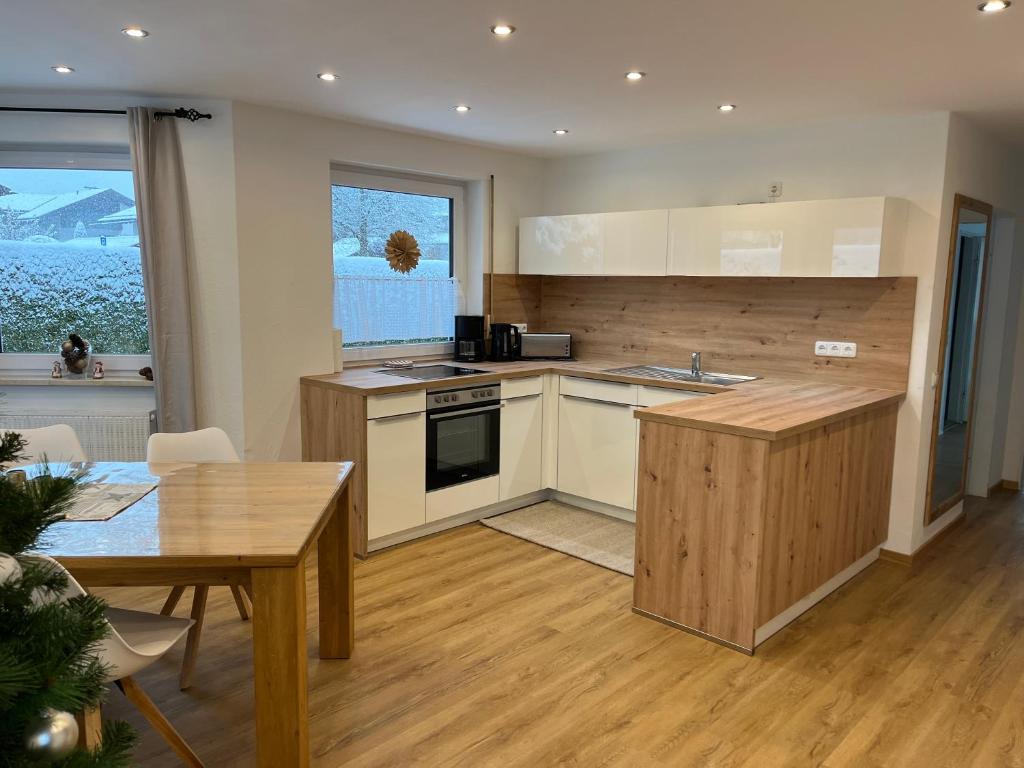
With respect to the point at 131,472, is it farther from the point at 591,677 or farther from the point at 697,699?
the point at 697,699

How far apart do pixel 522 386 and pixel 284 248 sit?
1.66m

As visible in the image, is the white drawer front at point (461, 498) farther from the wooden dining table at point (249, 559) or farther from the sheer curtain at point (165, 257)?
the wooden dining table at point (249, 559)

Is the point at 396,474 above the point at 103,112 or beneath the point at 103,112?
beneath

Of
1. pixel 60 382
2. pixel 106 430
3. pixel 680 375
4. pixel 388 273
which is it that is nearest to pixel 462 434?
pixel 388 273

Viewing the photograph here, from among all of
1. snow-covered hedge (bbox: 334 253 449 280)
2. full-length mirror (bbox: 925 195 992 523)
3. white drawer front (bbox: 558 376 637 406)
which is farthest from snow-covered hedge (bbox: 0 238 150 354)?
full-length mirror (bbox: 925 195 992 523)

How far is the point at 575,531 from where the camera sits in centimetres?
446

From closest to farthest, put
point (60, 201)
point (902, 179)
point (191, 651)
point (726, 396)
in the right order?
1. point (191, 651)
2. point (726, 396)
3. point (902, 179)
4. point (60, 201)

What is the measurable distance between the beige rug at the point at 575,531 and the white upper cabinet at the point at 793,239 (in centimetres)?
165

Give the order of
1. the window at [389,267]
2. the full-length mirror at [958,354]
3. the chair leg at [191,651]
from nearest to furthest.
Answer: the chair leg at [191,651] < the full-length mirror at [958,354] < the window at [389,267]

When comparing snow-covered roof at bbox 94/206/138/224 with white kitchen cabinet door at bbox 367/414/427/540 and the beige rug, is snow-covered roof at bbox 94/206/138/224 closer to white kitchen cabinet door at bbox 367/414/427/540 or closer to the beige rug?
white kitchen cabinet door at bbox 367/414/427/540

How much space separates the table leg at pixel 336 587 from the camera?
112 inches

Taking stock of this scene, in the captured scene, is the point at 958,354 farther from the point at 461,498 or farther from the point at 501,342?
the point at 461,498

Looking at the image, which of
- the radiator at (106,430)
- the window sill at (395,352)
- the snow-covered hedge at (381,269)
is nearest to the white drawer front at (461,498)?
the window sill at (395,352)

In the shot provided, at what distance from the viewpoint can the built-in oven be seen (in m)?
4.20
